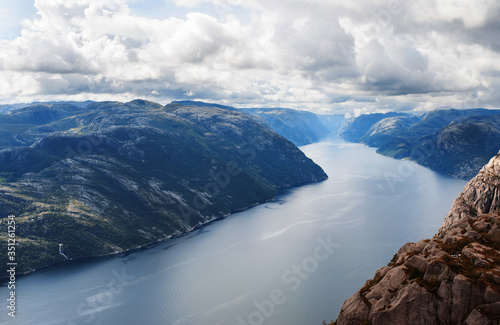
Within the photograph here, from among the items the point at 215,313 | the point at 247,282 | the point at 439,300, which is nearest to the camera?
the point at 439,300

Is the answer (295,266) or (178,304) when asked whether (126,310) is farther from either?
(295,266)

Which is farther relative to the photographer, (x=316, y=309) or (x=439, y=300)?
(x=316, y=309)

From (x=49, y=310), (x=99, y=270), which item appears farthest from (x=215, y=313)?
(x=99, y=270)

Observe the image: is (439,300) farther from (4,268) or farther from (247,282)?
(4,268)

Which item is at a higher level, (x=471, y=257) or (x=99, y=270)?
(x=471, y=257)

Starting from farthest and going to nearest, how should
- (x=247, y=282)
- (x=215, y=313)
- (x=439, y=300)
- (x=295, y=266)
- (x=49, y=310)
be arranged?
(x=295, y=266) → (x=247, y=282) → (x=49, y=310) → (x=215, y=313) → (x=439, y=300)

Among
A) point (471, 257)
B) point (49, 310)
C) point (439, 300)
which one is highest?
point (471, 257)
